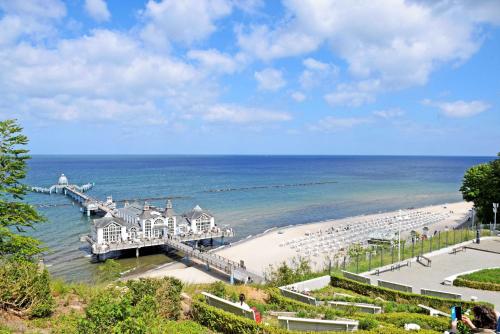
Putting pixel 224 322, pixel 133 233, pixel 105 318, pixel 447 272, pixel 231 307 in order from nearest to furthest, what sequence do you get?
pixel 105 318, pixel 224 322, pixel 231 307, pixel 447 272, pixel 133 233

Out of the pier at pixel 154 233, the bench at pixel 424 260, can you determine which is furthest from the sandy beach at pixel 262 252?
the bench at pixel 424 260

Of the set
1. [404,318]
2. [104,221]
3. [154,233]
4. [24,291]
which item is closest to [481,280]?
[404,318]

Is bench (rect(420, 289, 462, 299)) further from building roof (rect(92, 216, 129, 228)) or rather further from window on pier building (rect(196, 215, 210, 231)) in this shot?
building roof (rect(92, 216, 129, 228))

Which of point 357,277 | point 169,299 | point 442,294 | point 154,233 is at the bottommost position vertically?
point 154,233

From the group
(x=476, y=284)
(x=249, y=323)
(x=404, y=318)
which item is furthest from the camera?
(x=476, y=284)

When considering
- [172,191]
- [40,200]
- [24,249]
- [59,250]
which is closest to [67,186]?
[40,200]

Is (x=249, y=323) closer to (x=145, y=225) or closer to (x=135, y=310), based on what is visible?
(x=135, y=310)

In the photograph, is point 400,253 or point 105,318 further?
point 400,253
